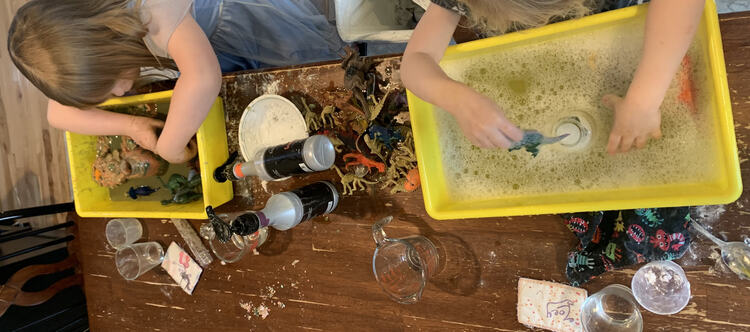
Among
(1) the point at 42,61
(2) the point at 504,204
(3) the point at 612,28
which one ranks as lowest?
(2) the point at 504,204

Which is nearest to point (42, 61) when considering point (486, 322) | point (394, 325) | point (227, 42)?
point (227, 42)

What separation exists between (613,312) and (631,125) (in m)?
0.37

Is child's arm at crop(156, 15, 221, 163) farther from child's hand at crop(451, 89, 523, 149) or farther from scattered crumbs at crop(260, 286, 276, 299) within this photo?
child's hand at crop(451, 89, 523, 149)

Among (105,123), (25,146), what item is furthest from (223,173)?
(25,146)

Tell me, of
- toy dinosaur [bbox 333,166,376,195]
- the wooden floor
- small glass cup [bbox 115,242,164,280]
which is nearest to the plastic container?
toy dinosaur [bbox 333,166,376,195]

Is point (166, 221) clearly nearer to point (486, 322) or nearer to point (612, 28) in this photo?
point (486, 322)

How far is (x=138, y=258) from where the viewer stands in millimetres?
1305

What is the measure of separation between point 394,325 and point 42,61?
968mm

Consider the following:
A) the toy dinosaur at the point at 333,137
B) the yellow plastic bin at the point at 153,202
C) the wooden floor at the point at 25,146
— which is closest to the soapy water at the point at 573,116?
the toy dinosaur at the point at 333,137

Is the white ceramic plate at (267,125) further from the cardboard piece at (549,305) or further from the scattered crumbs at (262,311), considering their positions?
the cardboard piece at (549,305)

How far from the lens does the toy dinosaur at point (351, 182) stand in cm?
98

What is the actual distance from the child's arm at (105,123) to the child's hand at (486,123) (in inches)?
32.3

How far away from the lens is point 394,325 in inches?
40.4

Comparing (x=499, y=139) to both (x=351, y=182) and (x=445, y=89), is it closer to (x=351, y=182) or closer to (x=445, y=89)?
(x=445, y=89)
